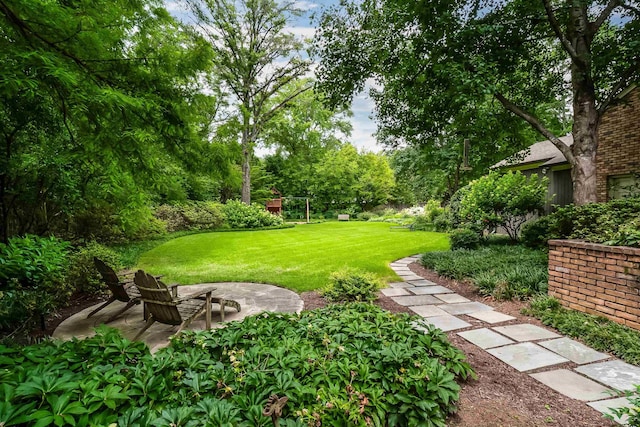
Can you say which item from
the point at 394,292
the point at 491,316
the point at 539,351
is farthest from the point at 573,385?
the point at 394,292

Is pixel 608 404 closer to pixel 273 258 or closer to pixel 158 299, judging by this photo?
pixel 158 299

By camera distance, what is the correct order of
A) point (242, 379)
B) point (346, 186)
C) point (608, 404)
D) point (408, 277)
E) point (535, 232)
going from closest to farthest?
1. point (242, 379)
2. point (608, 404)
3. point (408, 277)
4. point (535, 232)
5. point (346, 186)

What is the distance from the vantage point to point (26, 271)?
2566 millimetres

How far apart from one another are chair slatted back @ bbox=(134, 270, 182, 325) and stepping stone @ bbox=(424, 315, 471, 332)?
2.90 metres

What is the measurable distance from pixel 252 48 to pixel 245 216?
9872 millimetres

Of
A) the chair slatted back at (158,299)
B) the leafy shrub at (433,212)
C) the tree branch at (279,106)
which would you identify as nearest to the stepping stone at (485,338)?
the chair slatted back at (158,299)

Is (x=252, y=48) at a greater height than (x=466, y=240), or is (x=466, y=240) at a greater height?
(x=252, y=48)

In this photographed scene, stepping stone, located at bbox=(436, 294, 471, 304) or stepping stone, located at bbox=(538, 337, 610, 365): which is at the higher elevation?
stepping stone, located at bbox=(538, 337, 610, 365)

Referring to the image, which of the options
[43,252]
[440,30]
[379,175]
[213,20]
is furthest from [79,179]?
[379,175]

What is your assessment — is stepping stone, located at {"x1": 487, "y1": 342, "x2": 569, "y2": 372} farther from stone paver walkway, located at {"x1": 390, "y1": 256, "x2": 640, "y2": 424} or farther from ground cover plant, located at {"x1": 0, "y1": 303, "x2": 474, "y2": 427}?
ground cover plant, located at {"x1": 0, "y1": 303, "x2": 474, "y2": 427}

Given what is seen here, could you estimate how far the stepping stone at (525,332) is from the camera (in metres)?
3.28

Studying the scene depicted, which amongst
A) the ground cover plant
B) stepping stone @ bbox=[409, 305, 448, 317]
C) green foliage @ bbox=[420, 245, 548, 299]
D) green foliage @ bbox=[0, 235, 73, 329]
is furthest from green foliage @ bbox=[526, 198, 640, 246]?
green foliage @ bbox=[0, 235, 73, 329]

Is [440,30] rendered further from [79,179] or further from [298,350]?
[79,179]

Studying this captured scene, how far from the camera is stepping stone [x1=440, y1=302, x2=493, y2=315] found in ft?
13.8
